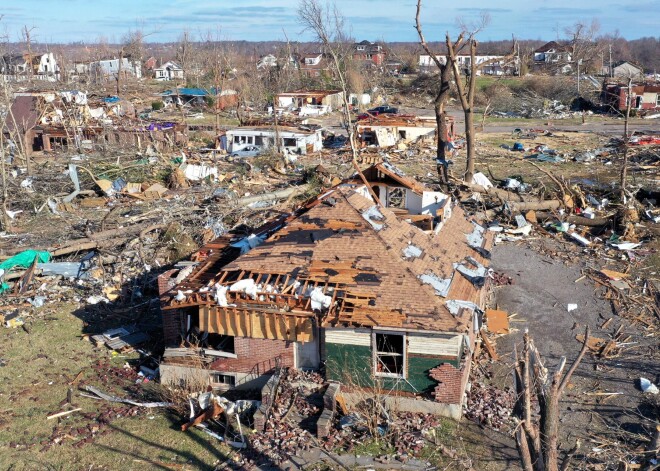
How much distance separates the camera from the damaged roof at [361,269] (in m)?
→ 12.7

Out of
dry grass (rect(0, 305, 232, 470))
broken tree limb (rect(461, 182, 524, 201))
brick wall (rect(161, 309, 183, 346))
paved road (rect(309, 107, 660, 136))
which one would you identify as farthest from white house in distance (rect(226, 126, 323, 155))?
brick wall (rect(161, 309, 183, 346))

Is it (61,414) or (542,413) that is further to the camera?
(61,414)

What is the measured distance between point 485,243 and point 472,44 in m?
16.3

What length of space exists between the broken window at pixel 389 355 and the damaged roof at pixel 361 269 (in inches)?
27.4

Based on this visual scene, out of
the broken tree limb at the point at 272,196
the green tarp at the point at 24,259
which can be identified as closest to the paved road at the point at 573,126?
the broken tree limb at the point at 272,196

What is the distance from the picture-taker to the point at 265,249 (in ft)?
48.9

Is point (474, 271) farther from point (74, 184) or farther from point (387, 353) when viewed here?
point (74, 184)

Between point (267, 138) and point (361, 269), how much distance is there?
27.0 meters

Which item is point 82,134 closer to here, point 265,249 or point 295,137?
point 295,137

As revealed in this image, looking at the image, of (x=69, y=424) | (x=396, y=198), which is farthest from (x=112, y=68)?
(x=69, y=424)

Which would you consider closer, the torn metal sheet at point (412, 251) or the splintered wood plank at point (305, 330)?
the splintered wood plank at point (305, 330)

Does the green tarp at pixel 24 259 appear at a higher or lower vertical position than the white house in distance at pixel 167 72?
lower

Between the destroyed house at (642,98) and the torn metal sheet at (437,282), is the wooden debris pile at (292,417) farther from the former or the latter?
the destroyed house at (642,98)

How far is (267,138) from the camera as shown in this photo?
39312mm
